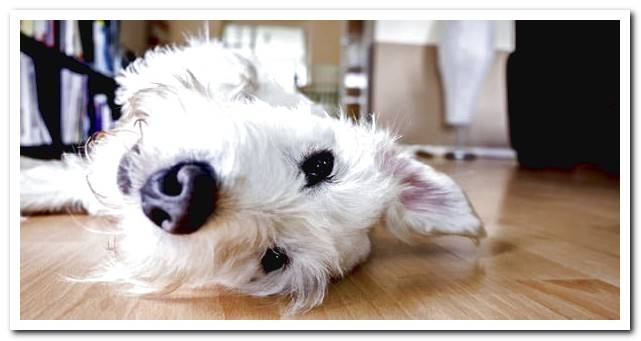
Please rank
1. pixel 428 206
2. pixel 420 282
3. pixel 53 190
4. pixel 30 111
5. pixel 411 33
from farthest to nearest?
1. pixel 411 33
2. pixel 30 111
3. pixel 53 190
4. pixel 428 206
5. pixel 420 282

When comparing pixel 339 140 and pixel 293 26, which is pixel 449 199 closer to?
pixel 339 140

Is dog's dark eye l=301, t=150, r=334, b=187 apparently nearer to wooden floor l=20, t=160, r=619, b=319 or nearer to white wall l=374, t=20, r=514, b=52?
wooden floor l=20, t=160, r=619, b=319

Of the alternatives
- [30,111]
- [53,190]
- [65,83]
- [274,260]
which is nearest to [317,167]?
[274,260]

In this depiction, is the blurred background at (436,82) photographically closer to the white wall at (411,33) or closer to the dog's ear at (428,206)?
the white wall at (411,33)

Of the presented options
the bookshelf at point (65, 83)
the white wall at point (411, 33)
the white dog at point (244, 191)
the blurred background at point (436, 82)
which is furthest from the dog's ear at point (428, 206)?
the white wall at point (411, 33)

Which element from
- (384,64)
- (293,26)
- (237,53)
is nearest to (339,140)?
(237,53)
